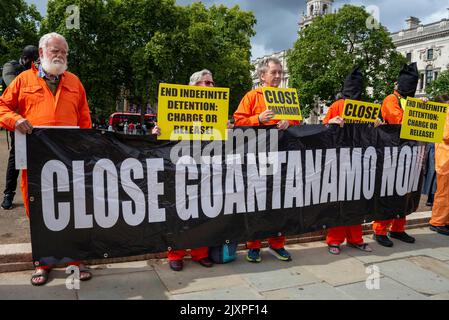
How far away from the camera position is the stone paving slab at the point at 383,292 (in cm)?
337

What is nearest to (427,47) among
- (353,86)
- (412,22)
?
(412,22)

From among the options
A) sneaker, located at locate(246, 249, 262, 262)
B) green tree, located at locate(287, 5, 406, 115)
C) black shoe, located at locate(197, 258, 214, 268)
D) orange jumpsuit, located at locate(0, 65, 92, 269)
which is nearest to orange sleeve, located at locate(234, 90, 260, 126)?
sneaker, located at locate(246, 249, 262, 262)

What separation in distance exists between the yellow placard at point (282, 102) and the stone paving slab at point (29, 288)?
256 centimetres

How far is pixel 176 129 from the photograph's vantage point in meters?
3.70

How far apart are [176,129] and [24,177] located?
1.41 m

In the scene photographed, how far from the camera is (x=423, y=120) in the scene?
4988mm

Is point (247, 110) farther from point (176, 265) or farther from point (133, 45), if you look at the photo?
point (133, 45)

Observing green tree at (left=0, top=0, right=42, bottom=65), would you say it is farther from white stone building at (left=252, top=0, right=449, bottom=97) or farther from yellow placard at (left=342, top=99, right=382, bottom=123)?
white stone building at (left=252, top=0, right=449, bottom=97)

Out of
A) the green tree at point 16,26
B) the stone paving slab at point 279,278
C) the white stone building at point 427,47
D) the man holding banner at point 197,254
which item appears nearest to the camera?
the stone paving slab at point 279,278

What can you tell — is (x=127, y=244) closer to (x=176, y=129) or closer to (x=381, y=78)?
(x=176, y=129)

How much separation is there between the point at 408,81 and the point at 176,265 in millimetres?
3678

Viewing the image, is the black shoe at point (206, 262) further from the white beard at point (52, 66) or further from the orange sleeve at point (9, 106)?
the white beard at point (52, 66)

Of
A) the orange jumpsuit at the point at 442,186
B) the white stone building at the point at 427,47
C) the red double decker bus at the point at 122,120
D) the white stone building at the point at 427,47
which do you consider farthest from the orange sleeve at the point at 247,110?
the white stone building at the point at 427,47
